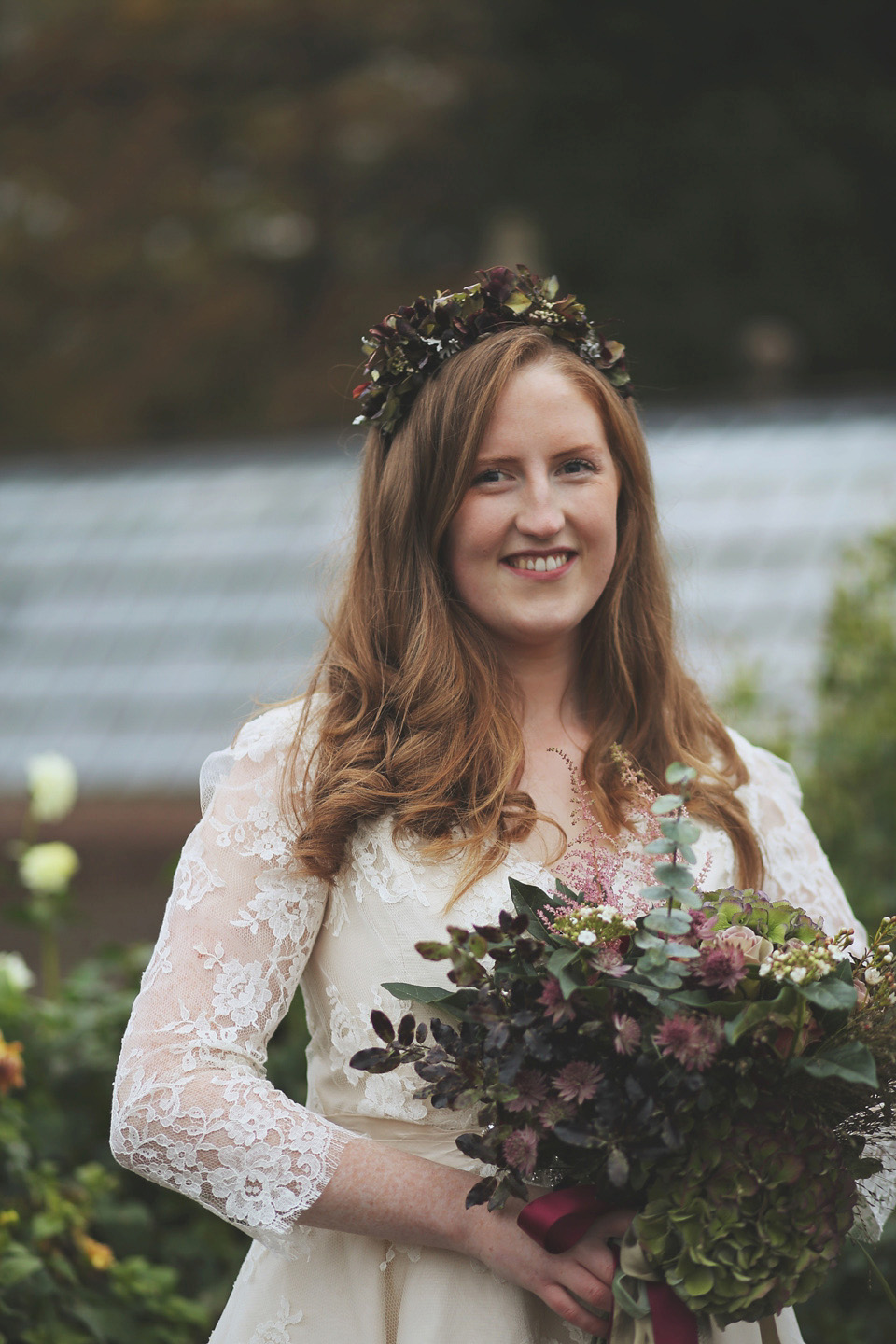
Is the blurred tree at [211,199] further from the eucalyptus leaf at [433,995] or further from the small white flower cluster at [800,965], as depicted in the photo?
the small white flower cluster at [800,965]

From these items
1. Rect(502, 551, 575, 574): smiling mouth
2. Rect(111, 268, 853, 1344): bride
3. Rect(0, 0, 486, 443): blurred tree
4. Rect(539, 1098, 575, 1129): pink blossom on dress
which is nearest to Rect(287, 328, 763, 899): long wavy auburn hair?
Rect(111, 268, 853, 1344): bride

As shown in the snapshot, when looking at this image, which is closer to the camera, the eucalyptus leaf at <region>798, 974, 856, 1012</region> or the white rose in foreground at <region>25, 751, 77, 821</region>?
the eucalyptus leaf at <region>798, 974, 856, 1012</region>

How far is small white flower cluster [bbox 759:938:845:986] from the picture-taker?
1.72 meters

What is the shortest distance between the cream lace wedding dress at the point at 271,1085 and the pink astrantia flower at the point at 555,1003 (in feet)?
1.35

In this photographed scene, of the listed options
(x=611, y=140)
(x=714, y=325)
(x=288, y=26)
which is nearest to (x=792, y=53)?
(x=611, y=140)

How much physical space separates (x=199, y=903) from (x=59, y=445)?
15.0 metres

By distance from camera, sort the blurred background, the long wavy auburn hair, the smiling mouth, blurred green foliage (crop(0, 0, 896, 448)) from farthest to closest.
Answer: blurred green foliage (crop(0, 0, 896, 448))
the blurred background
the smiling mouth
the long wavy auburn hair

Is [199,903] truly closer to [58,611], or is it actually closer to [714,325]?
[58,611]

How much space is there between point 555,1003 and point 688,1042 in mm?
165

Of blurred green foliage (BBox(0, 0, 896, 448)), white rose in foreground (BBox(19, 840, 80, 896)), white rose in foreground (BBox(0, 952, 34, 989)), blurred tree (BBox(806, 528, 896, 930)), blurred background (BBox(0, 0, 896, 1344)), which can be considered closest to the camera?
white rose in foreground (BBox(0, 952, 34, 989))

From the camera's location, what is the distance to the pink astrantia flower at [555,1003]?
1.70 meters

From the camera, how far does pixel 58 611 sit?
7969mm

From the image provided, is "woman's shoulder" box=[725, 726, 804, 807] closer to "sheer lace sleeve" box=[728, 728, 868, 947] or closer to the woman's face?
"sheer lace sleeve" box=[728, 728, 868, 947]

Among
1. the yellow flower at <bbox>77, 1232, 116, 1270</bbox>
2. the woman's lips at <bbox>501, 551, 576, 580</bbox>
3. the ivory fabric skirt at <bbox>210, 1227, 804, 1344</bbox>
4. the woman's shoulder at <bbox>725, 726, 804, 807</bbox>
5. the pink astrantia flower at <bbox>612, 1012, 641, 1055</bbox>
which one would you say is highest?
the woman's lips at <bbox>501, 551, 576, 580</bbox>
